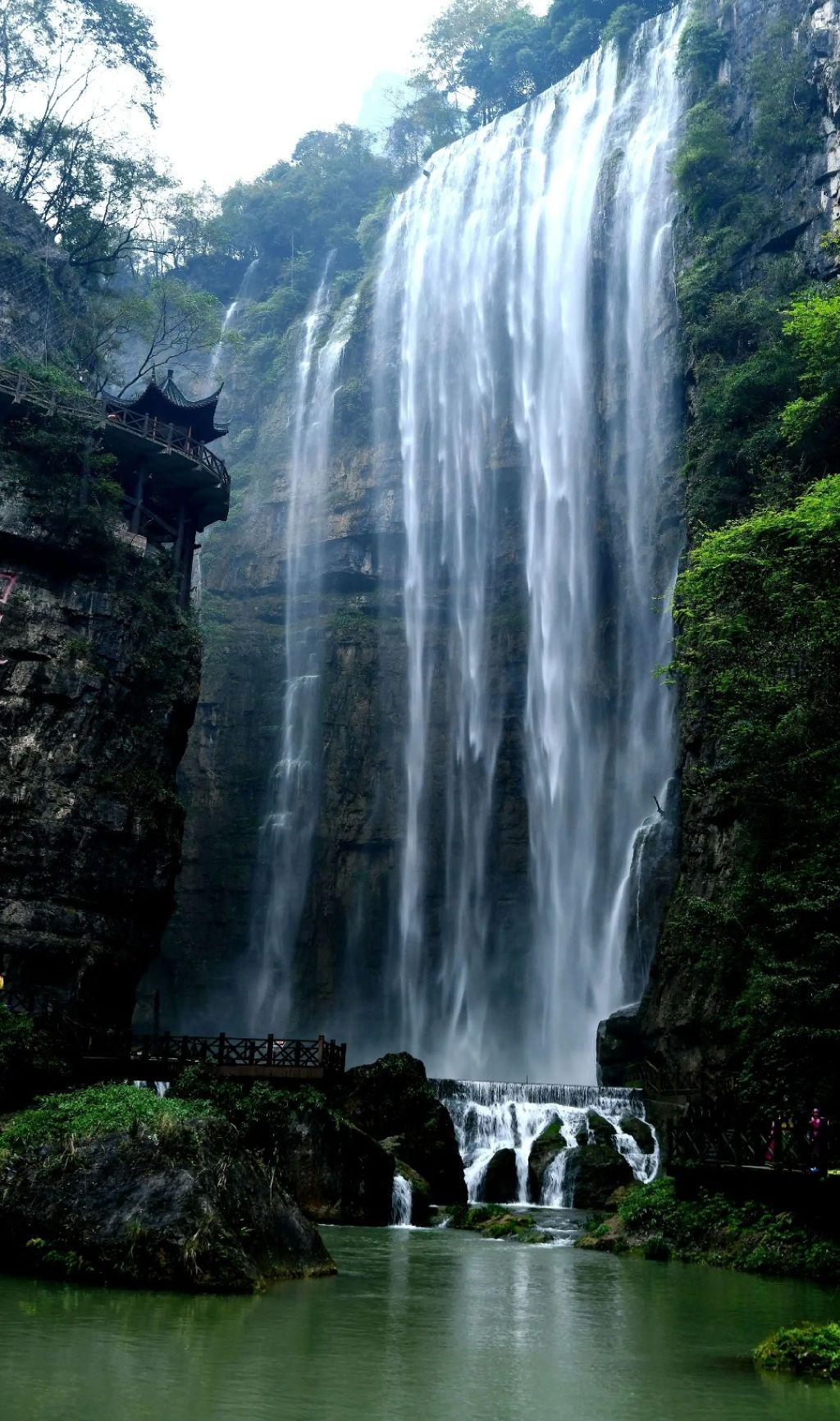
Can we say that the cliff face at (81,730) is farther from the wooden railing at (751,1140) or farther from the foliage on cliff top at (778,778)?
the wooden railing at (751,1140)

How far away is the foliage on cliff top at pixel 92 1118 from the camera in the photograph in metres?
10.9

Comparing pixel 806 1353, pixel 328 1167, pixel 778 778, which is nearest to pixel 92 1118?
pixel 806 1353

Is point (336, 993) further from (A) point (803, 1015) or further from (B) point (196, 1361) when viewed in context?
(B) point (196, 1361)

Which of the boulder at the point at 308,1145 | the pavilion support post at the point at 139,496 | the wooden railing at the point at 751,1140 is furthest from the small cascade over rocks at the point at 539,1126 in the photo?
the pavilion support post at the point at 139,496

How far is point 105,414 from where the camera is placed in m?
30.8

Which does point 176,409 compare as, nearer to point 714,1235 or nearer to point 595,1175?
point 595,1175

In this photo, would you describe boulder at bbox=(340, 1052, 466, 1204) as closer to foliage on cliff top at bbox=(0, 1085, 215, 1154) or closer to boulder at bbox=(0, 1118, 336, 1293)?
foliage on cliff top at bbox=(0, 1085, 215, 1154)

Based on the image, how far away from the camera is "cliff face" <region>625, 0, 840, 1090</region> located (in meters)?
17.5

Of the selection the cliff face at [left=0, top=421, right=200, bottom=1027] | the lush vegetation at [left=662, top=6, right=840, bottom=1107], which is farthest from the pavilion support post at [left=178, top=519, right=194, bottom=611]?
the lush vegetation at [left=662, top=6, right=840, bottom=1107]

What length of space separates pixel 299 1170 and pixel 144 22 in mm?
36172

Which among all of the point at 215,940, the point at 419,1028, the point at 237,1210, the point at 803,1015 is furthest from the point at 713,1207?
the point at 215,940

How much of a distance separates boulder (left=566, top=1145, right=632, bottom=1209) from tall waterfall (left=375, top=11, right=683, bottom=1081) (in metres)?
11.7

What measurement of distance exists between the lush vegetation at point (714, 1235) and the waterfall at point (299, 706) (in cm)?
2456

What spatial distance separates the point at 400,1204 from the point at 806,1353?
11.2 metres
